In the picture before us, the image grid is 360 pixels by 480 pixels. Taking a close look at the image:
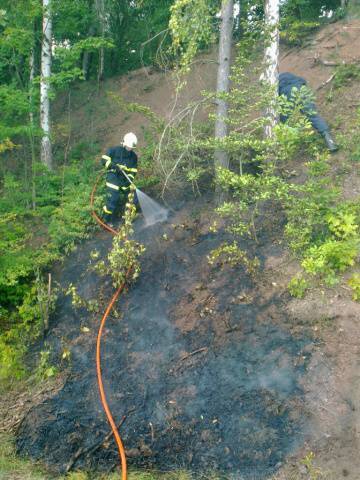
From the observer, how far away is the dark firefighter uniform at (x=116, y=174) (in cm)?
881

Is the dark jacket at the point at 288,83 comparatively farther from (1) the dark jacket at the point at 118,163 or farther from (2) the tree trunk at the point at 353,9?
(2) the tree trunk at the point at 353,9

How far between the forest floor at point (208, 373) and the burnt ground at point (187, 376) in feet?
0.05

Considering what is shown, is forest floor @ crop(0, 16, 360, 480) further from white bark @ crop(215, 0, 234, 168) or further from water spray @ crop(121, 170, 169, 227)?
white bark @ crop(215, 0, 234, 168)

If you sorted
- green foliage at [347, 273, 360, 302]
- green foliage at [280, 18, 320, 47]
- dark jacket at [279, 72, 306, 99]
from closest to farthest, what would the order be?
green foliage at [347, 273, 360, 302], dark jacket at [279, 72, 306, 99], green foliage at [280, 18, 320, 47]

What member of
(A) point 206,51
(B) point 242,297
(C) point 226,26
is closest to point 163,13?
(A) point 206,51

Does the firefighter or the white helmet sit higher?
the white helmet

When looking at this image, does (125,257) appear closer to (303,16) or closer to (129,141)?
(129,141)

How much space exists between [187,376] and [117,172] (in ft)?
15.2

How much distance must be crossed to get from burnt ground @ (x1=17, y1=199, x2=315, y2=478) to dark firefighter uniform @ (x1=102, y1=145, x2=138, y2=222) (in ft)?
6.31

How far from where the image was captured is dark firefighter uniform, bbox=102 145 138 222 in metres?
8.81

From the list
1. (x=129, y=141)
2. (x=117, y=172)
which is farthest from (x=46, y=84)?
(x=117, y=172)

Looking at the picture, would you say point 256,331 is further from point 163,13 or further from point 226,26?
point 163,13

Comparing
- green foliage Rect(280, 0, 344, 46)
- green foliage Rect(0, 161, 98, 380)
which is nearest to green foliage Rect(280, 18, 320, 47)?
green foliage Rect(280, 0, 344, 46)

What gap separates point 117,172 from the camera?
911 cm
